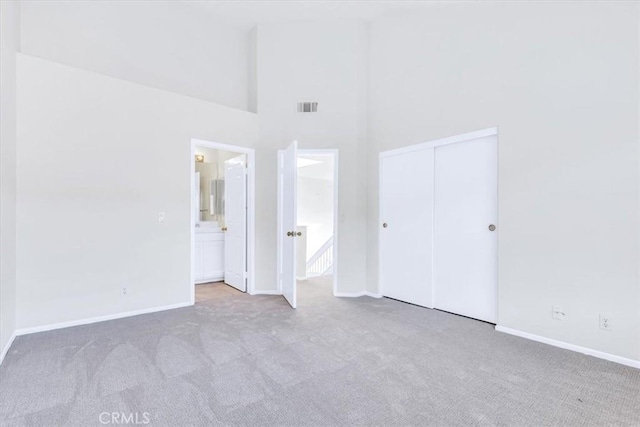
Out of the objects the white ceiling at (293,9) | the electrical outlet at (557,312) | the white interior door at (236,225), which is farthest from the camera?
the white interior door at (236,225)

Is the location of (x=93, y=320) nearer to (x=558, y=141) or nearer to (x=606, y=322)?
(x=606, y=322)

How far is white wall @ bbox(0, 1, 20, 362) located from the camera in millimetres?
2432

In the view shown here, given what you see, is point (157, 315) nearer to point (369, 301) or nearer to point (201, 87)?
point (369, 301)

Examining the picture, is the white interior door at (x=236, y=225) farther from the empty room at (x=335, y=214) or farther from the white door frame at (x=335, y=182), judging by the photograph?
the white door frame at (x=335, y=182)

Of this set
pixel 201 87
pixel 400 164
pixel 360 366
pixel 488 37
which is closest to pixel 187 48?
pixel 201 87

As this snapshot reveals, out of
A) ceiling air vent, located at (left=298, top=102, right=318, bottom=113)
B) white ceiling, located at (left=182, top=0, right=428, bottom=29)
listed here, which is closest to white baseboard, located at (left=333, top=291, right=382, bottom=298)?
ceiling air vent, located at (left=298, top=102, right=318, bottom=113)

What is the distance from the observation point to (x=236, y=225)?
4.74 meters

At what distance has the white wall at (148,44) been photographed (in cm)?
348

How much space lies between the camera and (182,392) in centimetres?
196

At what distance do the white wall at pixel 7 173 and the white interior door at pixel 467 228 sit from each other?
4.19m

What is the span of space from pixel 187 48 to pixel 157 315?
3635 millimetres

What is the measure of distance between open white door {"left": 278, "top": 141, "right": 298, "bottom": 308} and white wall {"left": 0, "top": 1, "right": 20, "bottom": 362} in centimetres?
257

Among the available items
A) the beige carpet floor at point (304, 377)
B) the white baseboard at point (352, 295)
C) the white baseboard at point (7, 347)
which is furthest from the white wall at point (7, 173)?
the white baseboard at point (352, 295)

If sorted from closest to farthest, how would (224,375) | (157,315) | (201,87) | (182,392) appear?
1. (182,392)
2. (224,375)
3. (157,315)
4. (201,87)
